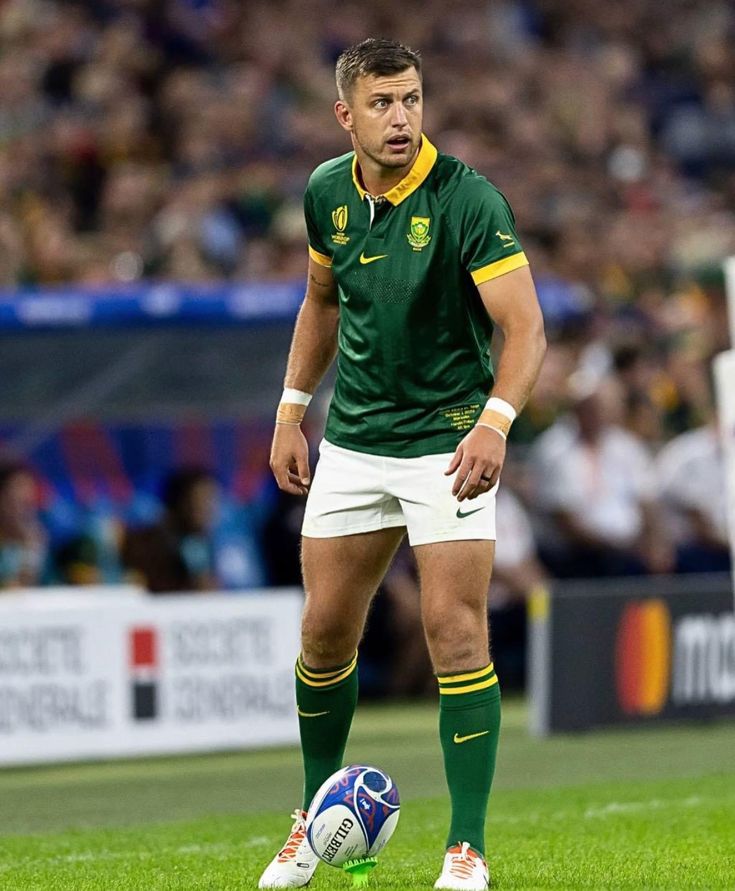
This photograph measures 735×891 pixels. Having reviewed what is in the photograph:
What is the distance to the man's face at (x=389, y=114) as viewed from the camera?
5.81 metres

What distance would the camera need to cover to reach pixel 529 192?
17781 millimetres

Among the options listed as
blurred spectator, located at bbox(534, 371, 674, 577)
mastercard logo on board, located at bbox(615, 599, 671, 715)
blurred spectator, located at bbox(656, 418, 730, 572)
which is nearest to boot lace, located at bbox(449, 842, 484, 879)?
mastercard logo on board, located at bbox(615, 599, 671, 715)

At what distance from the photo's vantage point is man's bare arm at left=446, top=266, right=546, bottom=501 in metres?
5.63

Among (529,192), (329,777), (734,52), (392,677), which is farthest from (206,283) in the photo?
(734,52)

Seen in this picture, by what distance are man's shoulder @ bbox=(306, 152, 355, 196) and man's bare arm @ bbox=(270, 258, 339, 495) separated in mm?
263

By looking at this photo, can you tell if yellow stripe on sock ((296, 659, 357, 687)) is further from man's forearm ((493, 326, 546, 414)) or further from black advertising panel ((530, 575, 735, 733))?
black advertising panel ((530, 575, 735, 733))

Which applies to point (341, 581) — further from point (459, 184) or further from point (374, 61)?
point (374, 61)

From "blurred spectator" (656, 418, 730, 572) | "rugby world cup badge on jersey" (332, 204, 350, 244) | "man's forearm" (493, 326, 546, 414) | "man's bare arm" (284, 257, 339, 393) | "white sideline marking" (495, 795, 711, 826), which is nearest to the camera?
"man's forearm" (493, 326, 546, 414)

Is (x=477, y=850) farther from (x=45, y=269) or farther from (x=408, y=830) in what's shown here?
(x=45, y=269)

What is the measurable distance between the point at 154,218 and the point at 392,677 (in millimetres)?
3710

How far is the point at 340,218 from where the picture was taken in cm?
605

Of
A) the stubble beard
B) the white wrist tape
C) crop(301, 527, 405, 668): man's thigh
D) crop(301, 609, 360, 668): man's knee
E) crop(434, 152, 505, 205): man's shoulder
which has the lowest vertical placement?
crop(301, 609, 360, 668): man's knee

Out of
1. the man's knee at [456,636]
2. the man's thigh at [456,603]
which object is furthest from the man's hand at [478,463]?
the man's knee at [456,636]

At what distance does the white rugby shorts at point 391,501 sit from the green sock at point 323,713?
0.45 meters
